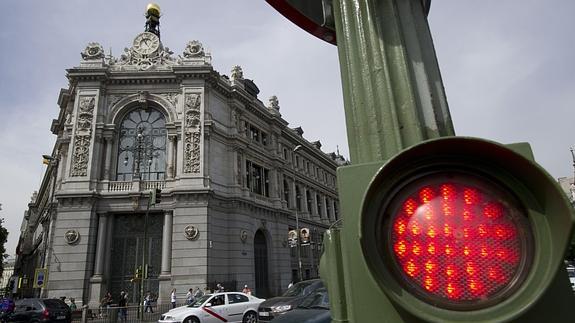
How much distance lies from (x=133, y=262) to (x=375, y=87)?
80.7 feet

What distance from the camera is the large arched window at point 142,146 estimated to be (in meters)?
24.8

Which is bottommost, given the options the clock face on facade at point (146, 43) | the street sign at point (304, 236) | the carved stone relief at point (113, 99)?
the street sign at point (304, 236)

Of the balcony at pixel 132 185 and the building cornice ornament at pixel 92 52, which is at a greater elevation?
the building cornice ornament at pixel 92 52

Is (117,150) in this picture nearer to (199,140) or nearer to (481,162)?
(199,140)

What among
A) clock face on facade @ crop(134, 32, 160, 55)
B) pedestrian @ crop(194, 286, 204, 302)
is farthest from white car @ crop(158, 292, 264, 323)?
clock face on facade @ crop(134, 32, 160, 55)

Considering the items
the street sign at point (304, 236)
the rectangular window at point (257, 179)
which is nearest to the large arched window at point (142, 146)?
the rectangular window at point (257, 179)

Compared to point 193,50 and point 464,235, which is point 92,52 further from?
point 464,235

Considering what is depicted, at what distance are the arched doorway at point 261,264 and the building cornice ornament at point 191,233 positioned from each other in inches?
274

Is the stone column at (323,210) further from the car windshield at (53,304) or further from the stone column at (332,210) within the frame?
the car windshield at (53,304)

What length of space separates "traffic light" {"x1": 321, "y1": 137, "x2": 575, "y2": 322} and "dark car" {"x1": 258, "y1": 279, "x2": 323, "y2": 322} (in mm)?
11177

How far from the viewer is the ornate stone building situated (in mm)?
22141

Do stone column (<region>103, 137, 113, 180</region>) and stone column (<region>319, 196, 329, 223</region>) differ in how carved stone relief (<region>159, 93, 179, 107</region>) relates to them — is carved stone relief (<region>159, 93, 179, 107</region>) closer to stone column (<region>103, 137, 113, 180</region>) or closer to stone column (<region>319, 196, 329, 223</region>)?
stone column (<region>103, 137, 113, 180</region>)

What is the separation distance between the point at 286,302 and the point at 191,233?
12072 mm

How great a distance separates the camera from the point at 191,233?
2267cm
